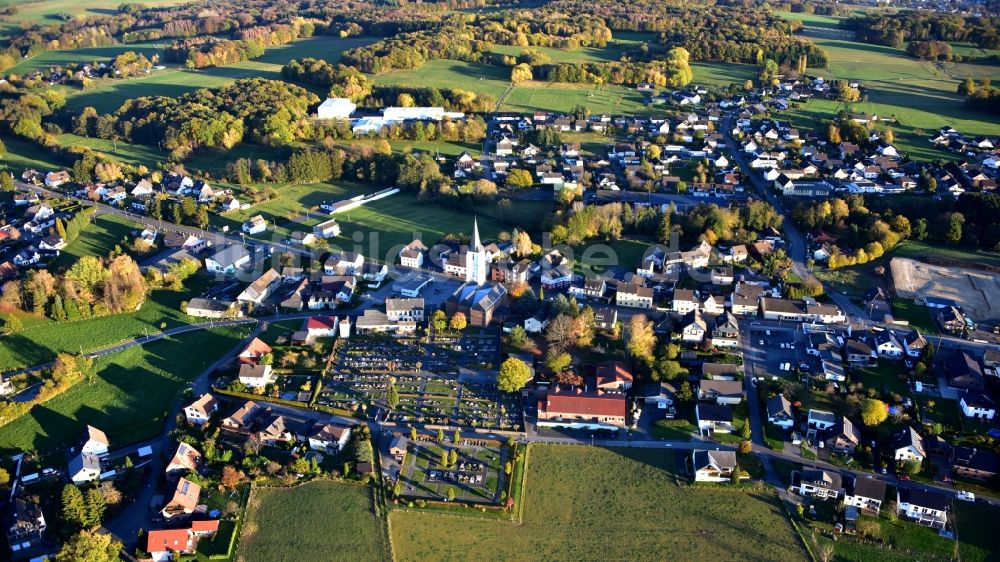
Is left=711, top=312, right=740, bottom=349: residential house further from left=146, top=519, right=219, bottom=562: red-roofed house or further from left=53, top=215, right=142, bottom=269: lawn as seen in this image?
left=53, top=215, right=142, bottom=269: lawn

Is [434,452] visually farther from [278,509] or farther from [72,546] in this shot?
[72,546]

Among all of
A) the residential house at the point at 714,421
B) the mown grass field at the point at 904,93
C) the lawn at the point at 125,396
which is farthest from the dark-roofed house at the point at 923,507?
the mown grass field at the point at 904,93

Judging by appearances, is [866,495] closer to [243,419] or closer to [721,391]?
[721,391]

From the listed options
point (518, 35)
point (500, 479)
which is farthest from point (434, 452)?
point (518, 35)

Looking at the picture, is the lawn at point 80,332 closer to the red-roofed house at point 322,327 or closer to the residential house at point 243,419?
the red-roofed house at point 322,327

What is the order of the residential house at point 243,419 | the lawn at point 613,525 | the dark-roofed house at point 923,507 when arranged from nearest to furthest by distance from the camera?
the lawn at point 613,525, the dark-roofed house at point 923,507, the residential house at point 243,419

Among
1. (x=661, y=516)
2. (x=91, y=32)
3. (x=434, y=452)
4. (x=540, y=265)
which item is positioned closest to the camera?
(x=661, y=516)
